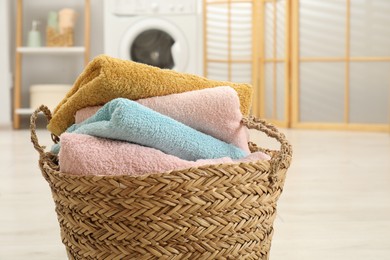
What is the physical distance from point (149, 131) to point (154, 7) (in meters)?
3.25

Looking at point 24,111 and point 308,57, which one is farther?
point 308,57

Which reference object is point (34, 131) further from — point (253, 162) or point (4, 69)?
point (4, 69)

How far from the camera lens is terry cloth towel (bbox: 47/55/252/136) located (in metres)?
1.07

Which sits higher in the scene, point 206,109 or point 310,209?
point 206,109

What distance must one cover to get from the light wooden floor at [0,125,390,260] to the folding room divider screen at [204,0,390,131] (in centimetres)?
112

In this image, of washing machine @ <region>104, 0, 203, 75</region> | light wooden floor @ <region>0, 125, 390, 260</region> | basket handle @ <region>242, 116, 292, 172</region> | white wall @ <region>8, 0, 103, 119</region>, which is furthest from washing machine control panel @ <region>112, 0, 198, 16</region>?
basket handle @ <region>242, 116, 292, 172</region>

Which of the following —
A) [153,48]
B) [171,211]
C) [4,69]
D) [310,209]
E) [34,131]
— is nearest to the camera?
[171,211]

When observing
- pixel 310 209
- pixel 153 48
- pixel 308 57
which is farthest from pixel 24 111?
pixel 310 209

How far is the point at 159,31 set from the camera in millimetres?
4148

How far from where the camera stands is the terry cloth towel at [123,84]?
1067mm

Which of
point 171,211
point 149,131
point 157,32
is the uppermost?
point 157,32

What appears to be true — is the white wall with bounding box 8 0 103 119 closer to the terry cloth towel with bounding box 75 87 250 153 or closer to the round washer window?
the round washer window

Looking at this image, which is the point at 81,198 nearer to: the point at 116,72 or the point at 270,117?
the point at 116,72

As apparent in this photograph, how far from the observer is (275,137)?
3.56 ft
